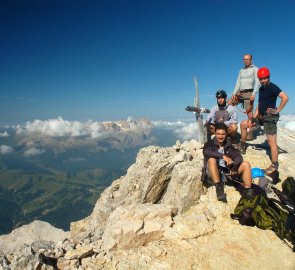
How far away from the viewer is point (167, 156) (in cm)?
1747

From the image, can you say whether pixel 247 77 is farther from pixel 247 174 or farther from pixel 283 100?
pixel 247 174

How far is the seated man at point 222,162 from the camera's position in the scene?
40.1 feet

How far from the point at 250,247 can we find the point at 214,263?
1.81 m

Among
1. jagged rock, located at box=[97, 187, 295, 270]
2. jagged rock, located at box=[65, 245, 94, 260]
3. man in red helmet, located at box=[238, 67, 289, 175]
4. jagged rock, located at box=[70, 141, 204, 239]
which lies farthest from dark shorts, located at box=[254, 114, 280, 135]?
jagged rock, located at box=[65, 245, 94, 260]

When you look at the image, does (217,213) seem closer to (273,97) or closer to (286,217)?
(286,217)

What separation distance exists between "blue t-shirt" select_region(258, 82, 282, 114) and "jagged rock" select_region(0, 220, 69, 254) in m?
16.6

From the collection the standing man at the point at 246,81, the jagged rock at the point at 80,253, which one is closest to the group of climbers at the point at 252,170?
the standing man at the point at 246,81

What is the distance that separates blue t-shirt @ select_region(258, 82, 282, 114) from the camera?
14070 millimetres

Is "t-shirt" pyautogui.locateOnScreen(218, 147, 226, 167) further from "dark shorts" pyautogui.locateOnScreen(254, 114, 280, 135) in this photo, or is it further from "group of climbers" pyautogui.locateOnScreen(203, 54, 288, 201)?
"dark shorts" pyautogui.locateOnScreen(254, 114, 280, 135)

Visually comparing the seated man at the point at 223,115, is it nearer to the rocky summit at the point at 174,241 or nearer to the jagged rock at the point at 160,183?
the jagged rock at the point at 160,183

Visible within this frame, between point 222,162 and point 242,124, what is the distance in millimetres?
4536

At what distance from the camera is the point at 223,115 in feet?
53.5

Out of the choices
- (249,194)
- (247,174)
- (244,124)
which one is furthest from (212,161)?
(244,124)

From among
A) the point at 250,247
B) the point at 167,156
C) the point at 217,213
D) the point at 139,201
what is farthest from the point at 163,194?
the point at 250,247
